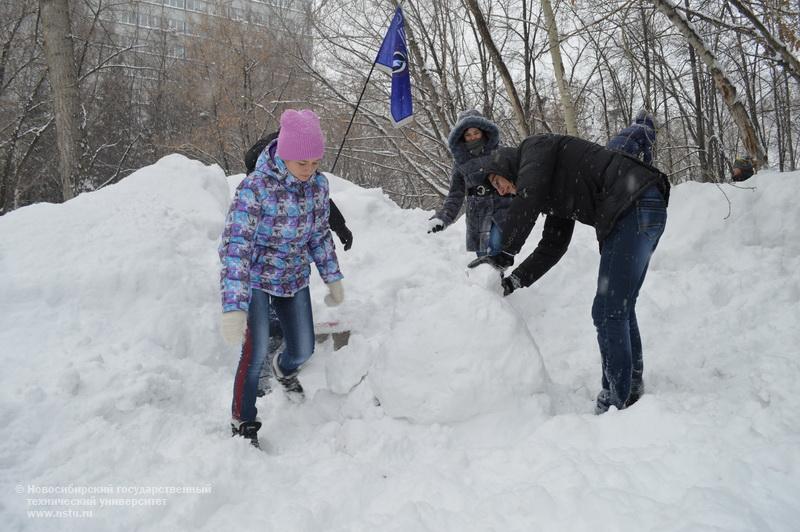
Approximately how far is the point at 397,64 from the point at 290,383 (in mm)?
5005

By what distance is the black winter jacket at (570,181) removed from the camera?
225cm

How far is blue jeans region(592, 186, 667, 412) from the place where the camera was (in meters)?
2.23

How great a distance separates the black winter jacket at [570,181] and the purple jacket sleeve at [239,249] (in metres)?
1.31

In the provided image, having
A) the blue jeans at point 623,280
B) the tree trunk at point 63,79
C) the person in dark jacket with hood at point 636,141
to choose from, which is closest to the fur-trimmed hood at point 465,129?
the person in dark jacket with hood at point 636,141

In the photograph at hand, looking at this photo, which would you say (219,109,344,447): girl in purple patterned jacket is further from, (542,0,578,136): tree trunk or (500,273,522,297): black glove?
(542,0,578,136): tree trunk

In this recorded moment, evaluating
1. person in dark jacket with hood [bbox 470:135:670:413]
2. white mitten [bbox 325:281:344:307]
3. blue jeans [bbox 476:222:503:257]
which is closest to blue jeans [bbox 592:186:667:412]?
person in dark jacket with hood [bbox 470:135:670:413]

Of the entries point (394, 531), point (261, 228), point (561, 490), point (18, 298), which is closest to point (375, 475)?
point (394, 531)

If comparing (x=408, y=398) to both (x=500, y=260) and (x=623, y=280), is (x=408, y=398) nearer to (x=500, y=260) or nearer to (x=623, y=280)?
(x=500, y=260)

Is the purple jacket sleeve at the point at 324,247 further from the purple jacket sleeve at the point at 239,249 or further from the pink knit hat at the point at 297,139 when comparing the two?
the purple jacket sleeve at the point at 239,249

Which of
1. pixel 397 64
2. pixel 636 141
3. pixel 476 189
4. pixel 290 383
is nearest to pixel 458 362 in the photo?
pixel 290 383

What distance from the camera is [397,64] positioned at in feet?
21.0

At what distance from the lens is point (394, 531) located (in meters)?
1.69

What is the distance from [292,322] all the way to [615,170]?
196 centimetres

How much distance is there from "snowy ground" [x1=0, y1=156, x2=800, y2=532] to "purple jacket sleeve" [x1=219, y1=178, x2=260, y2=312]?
29.3 inches
